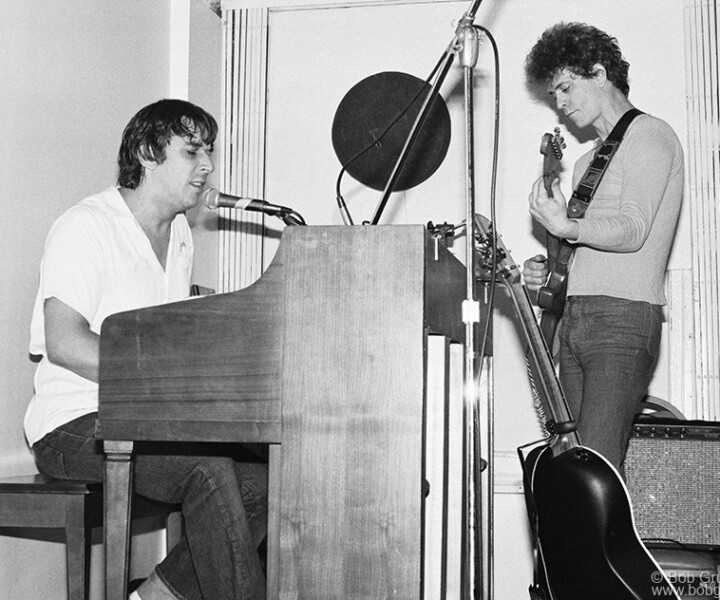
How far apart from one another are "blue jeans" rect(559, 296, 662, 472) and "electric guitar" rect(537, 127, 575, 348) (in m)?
0.16

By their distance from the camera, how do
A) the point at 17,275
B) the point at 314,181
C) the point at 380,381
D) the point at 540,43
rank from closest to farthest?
the point at 380,381
the point at 17,275
the point at 540,43
the point at 314,181

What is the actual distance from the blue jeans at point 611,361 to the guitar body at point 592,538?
164 mm

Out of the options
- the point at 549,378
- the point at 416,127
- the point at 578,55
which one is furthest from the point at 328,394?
the point at 578,55

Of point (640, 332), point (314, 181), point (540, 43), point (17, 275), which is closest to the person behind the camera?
point (640, 332)

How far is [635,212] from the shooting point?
243cm

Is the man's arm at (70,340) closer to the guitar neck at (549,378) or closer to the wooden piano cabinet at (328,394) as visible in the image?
the wooden piano cabinet at (328,394)

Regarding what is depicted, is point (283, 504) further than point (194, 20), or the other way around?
point (194, 20)

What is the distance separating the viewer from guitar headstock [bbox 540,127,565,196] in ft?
8.29

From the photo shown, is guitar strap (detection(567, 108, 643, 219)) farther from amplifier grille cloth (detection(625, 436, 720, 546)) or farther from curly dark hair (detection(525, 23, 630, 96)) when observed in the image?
amplifier grille cloth (detection(625, 436, 720, 546))

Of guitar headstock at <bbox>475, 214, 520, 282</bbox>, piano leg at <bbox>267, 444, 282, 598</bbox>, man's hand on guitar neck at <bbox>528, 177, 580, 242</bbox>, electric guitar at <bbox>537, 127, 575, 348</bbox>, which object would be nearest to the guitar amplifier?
electric guitar at <bbox>537, 127, 575, 348</bbox>

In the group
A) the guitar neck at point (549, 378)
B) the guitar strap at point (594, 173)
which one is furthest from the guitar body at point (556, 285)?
the guitar neck at point (549, 378)

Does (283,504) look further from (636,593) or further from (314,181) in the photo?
(314,181)

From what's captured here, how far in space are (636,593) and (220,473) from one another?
38.0 inches

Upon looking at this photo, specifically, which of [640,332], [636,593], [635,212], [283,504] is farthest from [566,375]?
[283,504]
